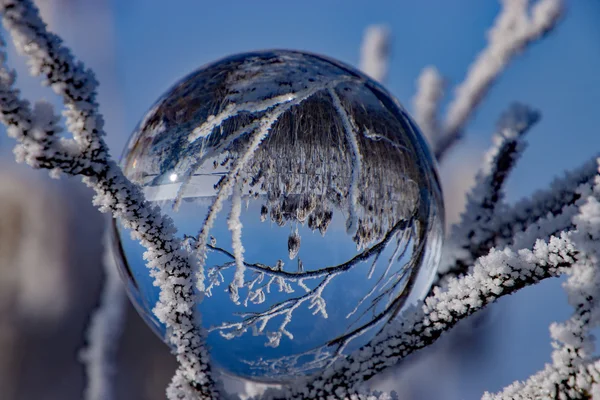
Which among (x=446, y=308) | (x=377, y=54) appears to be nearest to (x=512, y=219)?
(x=446, y=308)

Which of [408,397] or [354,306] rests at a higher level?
Answer: [408,397]

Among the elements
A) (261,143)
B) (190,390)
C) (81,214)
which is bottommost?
(190,390)

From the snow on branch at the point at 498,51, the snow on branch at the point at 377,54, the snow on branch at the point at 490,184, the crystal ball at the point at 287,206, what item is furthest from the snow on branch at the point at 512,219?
the snow on branch at the point at 377,54

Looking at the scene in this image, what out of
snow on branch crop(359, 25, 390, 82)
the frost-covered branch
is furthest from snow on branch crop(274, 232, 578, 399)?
snow on branch crop(359, 25, 390, 82)

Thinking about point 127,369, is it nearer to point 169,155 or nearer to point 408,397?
point 408,397

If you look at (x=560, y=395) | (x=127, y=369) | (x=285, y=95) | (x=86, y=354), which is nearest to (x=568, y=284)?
(x=560, y=395)

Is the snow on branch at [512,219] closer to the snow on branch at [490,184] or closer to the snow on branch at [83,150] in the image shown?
the snow on branch at [490,184]

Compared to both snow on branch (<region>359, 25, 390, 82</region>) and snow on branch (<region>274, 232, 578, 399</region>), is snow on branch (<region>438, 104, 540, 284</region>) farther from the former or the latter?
snow on branch (<region>359, 25, 390, 82</region>)
